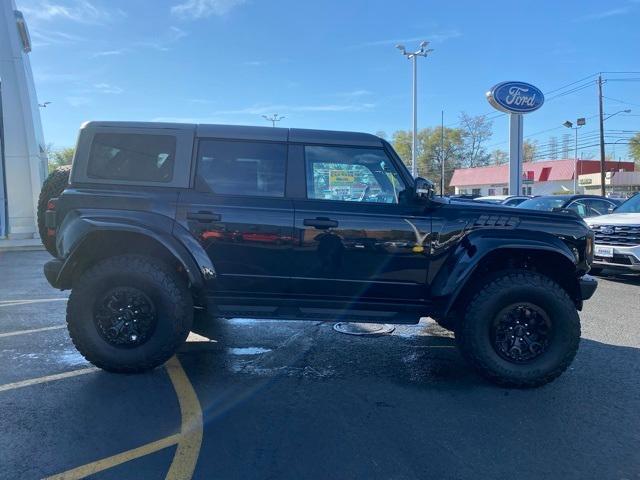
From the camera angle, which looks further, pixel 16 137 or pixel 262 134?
pixel 16 137

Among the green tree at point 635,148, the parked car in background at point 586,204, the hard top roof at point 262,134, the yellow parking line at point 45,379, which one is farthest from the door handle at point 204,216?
the green tree at point 635,148

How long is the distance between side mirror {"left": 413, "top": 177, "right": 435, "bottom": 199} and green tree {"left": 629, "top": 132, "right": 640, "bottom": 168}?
67.4 m

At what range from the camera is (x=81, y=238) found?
4242 millimetres

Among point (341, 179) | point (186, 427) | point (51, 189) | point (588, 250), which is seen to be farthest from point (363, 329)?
point (51, 189)

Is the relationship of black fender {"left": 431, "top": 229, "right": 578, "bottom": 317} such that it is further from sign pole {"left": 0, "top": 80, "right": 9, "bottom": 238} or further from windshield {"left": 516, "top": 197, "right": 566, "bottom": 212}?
sign pole {"left": 0, "top": 80, "right": 9, "bottom": 238}

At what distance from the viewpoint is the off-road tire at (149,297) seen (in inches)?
169

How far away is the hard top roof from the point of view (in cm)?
444

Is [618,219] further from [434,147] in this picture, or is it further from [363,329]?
[434,147]

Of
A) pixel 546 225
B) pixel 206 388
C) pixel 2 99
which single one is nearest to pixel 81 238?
pixel 206 388

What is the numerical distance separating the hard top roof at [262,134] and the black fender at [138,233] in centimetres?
81

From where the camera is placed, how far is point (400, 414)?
3729mm

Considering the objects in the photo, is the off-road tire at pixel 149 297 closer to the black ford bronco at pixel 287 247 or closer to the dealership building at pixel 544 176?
the black ford bronco at pixel 287 247

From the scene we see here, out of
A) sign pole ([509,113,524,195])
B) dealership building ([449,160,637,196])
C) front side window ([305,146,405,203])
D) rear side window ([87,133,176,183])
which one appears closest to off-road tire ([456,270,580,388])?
front side window ([305,146,405,203])

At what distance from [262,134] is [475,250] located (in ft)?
6.91
